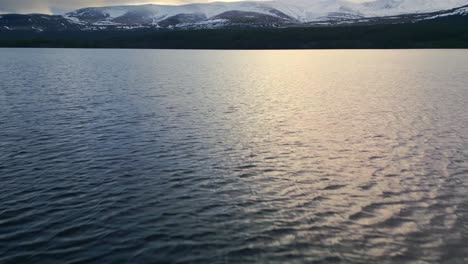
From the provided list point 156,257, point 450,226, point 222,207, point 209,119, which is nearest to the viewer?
point 156,257

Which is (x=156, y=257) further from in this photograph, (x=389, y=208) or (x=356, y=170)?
(x=356, y=170)

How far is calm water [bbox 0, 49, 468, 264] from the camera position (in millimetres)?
20016

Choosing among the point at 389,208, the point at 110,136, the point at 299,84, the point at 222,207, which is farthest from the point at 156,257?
the point at 299,84

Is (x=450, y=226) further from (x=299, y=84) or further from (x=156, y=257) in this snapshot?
(x=299, y=84)

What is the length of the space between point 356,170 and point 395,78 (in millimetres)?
→ 82421

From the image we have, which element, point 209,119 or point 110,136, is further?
point 209,119

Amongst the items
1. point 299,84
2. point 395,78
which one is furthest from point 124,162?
point 395,78

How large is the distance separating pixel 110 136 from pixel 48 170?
1132 cm

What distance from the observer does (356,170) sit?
31.8 meters

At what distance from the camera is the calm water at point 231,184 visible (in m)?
20.0

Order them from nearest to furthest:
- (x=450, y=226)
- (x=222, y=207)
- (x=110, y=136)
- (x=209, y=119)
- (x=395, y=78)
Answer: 1. (x=450, y=226)
2. (x=222, y=207)
3. (x=110, y=136)
4. (x=209, y=119)
5. (x=395, y=78)

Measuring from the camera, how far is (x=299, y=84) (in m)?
97.2

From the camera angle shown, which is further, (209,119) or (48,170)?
(209,119)

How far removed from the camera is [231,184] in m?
28.7
